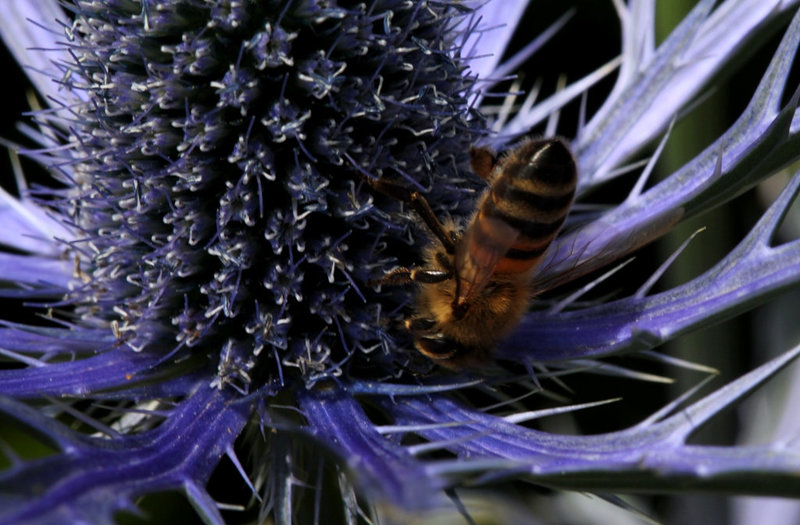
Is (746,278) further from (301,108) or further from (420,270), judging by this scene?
(301,108)

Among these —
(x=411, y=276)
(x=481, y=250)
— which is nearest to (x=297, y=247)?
(x=411, y=276)

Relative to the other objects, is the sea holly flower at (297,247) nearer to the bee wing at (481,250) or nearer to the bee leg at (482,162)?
the bee leg at (482,162)

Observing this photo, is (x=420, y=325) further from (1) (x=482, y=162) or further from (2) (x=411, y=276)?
(1) (x=482, y=162)

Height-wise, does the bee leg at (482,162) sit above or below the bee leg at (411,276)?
above

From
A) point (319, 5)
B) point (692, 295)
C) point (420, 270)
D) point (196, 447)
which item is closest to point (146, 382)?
point (196, 447)

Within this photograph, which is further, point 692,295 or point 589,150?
point 589,150

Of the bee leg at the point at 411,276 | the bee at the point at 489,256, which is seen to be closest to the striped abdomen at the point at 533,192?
the bee at the point at 489,256

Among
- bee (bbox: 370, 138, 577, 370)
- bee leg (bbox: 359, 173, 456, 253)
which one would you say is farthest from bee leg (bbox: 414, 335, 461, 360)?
bee leg (bbox: 359, 173, 456, 253)

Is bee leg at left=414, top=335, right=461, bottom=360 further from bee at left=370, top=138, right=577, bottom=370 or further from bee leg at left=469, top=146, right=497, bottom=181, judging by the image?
bee leg at left=469, top=146, right=497, bottom=181
